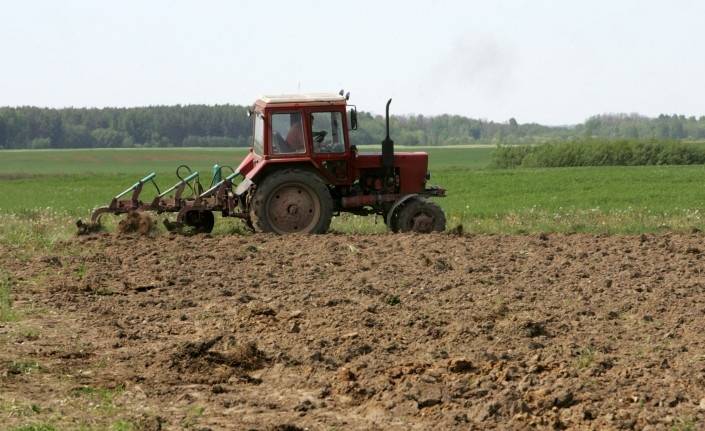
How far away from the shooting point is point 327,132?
17.5m

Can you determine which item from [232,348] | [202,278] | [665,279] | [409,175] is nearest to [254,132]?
[409,175]

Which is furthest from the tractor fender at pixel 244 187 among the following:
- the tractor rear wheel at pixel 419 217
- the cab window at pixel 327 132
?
the tractor rear wheel at pixel 419 217

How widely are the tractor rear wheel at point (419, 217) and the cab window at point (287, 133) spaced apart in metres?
1.73

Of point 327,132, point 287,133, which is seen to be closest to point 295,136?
point 287,133

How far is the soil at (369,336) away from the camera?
757cm

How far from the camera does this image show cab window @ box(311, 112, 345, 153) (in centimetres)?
1734

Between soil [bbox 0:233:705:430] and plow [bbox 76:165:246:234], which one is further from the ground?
plow [bbox 76:165:246:234]

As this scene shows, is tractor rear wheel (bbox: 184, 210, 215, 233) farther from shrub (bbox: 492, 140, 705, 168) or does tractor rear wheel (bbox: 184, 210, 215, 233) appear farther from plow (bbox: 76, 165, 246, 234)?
shrub (bbox: 492, 140, 705, 168)

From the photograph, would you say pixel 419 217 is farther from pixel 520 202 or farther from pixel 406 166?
pixel 520 202

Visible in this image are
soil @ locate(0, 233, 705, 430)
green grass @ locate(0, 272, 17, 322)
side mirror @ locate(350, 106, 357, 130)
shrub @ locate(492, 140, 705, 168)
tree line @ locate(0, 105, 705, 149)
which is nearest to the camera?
soil @ locate(0, 233, 705, 430)

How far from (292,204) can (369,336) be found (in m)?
7.87

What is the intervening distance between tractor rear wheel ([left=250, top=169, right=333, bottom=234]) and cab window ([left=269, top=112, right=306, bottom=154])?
318 millimetres

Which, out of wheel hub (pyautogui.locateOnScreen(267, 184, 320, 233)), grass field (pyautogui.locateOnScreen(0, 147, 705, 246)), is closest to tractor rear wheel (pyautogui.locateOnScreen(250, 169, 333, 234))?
wheel hub (pyautogui.locateOnScreen(267, 184, 320, 233))

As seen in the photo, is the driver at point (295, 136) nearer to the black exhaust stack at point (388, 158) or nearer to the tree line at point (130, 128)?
the black exhaust stack at point (388, 158)
